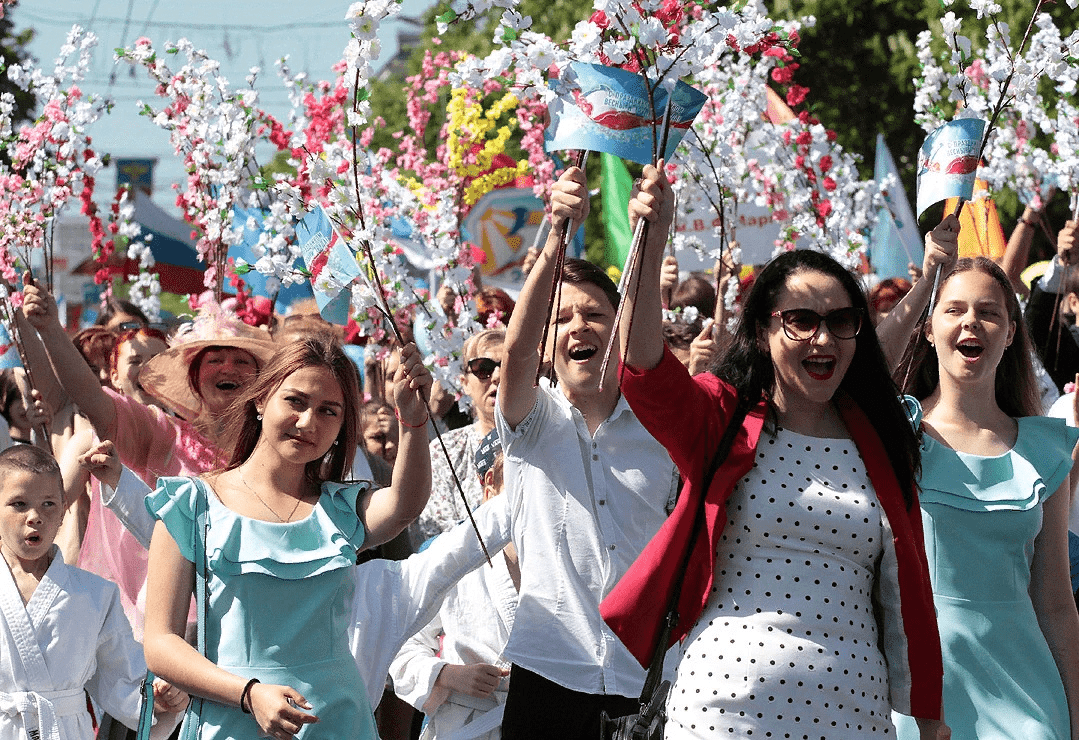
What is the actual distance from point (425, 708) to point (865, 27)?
47.5 feet

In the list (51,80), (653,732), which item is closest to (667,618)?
(653,732)

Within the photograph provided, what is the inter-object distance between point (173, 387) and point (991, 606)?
261 cm

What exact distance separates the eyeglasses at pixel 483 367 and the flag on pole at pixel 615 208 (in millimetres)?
3841

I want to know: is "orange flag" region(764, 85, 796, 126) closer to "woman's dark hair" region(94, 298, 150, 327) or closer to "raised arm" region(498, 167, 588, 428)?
"woman's dark hair" region(94, 298, 150, 327)

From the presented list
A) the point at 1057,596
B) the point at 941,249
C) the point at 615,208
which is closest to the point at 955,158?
the point at 941,249

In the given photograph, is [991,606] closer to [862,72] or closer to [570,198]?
[570,198]

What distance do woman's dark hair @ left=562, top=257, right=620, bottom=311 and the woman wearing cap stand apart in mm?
1115

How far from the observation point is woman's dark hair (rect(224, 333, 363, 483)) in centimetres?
398

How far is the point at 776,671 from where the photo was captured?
306cm

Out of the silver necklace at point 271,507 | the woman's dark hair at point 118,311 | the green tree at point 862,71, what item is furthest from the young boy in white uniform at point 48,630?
the green tree at point 862,71

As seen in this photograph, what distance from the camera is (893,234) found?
10.9 meters

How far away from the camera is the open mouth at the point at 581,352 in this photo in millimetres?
4160

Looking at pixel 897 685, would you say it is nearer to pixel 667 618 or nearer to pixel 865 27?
pixel 667 618

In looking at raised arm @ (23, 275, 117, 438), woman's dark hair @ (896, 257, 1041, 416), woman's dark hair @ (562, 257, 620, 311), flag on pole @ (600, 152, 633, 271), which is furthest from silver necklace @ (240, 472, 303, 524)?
flag on pole @ (600, 152, 633, 271)
